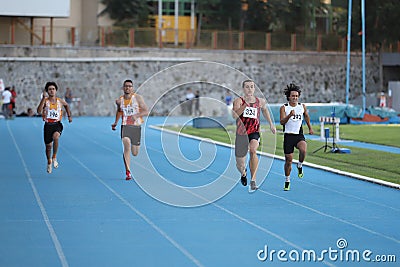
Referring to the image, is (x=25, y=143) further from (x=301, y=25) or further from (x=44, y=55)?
(x=301, y=25)

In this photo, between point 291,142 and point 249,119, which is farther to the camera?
point 291,142

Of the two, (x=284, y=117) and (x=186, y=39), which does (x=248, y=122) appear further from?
(x=186, y=39)

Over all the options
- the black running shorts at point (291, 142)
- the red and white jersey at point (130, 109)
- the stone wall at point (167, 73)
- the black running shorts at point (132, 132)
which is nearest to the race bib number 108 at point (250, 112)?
the black running shorts at point (291, 142)

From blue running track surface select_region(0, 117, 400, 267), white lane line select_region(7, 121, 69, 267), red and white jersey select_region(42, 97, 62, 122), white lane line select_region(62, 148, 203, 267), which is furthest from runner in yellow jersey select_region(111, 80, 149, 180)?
white lane line select_region(7, 121, 69, 267)

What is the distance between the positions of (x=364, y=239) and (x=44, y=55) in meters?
46.9

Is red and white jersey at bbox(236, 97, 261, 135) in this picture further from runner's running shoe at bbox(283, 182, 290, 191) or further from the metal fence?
the metal fence

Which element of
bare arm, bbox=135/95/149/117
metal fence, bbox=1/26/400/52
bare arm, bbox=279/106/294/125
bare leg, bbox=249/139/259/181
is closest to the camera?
bare leg, bbox=249/139/259/181

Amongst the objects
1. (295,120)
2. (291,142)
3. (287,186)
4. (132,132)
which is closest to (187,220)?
(287,186)

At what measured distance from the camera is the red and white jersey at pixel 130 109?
60.7 feet

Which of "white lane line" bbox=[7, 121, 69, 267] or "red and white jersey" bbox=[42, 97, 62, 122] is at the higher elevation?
"red and white jersey" bbox=[42, 97, 62, 122]

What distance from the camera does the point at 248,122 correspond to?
16.7m

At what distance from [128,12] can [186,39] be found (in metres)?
6.66

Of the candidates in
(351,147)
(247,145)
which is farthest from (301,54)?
(247,145)

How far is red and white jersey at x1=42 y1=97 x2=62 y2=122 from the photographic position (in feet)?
66.2
